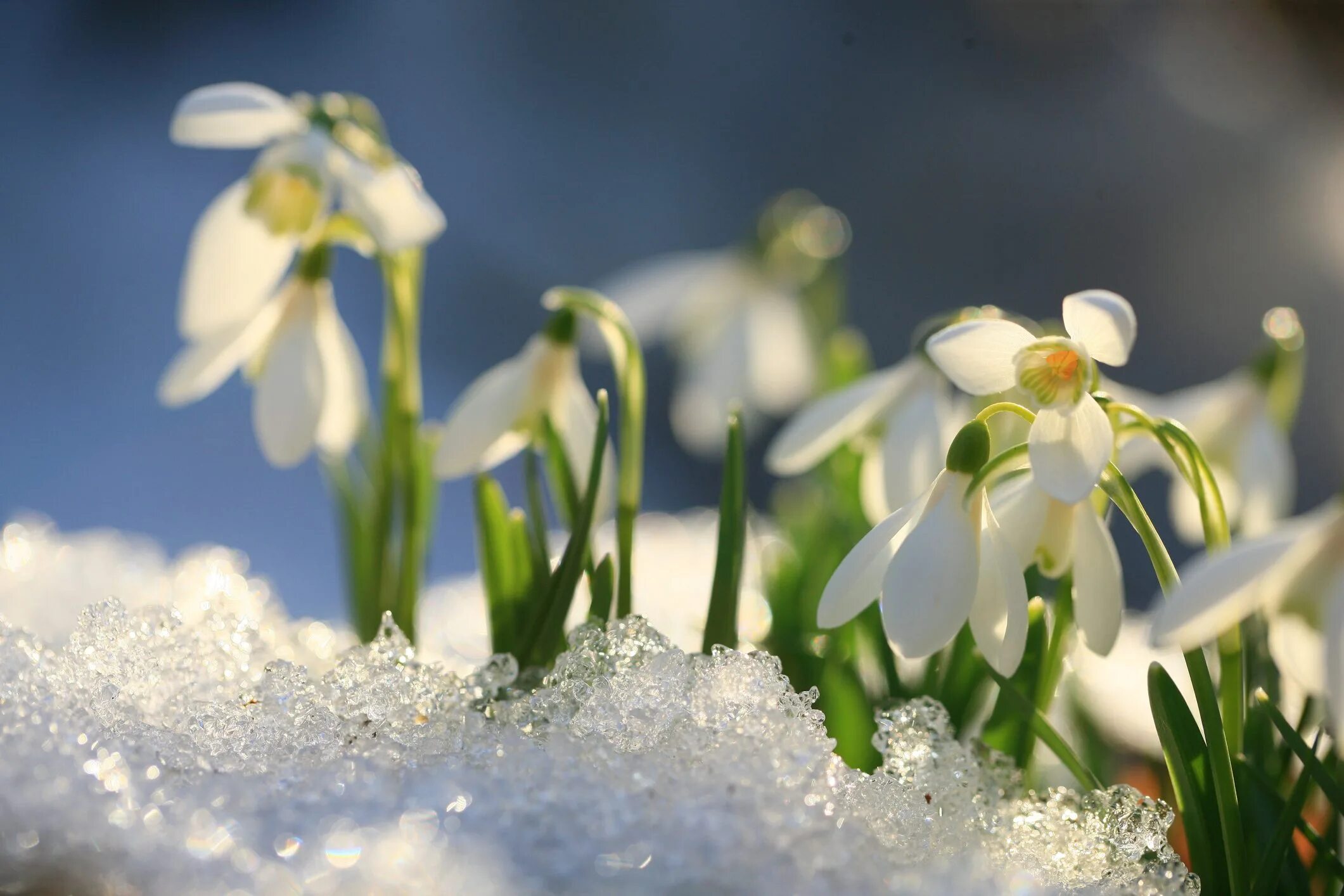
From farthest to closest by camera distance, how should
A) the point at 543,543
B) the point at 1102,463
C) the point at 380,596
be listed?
the point at 380,596 → the point at 543,543 → the point at 1102,463

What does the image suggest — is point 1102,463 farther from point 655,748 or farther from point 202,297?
point 202,297

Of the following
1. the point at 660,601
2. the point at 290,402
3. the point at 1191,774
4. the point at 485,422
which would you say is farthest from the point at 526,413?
the point at 1191,774

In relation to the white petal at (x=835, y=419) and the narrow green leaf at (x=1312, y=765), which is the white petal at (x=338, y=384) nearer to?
the white petal at (x=835, y=419)

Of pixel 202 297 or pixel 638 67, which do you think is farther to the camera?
pixel 638 67

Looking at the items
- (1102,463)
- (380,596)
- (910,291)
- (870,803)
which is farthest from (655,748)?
(910,291)

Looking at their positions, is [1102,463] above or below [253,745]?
above

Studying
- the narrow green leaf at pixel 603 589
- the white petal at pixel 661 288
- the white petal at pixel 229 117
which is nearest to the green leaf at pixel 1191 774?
the narrow green leaf at pixel 603 589
